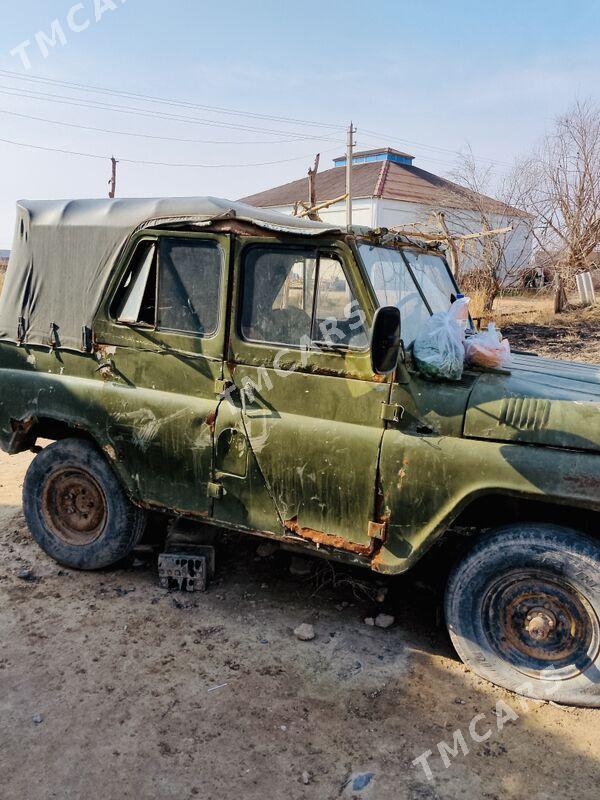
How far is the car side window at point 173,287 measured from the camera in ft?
11.8

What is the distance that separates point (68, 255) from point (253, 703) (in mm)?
2935

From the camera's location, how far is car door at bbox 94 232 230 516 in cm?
359

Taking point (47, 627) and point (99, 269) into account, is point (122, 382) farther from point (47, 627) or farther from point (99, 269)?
point (47, 627)

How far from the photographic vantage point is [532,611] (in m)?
3.12

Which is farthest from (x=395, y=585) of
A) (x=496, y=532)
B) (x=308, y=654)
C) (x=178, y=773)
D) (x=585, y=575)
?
(x=178, y=773)

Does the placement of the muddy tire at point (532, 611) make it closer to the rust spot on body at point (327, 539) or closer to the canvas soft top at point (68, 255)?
the rust spot on body at point (327, 539)

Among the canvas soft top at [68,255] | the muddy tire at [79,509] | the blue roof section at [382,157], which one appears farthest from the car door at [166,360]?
the blue roof section at [382,157]

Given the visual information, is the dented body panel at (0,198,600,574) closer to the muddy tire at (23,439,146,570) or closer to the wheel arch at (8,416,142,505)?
the wheel arch at (8,416,142,505)

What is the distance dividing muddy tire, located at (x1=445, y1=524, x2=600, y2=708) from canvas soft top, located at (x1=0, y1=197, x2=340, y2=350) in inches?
87.3

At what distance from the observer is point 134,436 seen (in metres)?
3.81

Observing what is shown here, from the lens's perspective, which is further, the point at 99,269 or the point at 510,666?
the point at 99,269

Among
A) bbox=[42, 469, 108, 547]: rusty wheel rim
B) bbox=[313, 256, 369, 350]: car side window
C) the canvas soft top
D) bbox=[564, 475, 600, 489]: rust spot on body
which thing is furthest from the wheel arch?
bbox=[564, 475, 600, 489]: rust spot on body

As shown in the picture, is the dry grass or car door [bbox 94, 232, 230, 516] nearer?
car door [bbox 94, 232, 230, 516]

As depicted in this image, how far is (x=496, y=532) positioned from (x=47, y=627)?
103 inches
